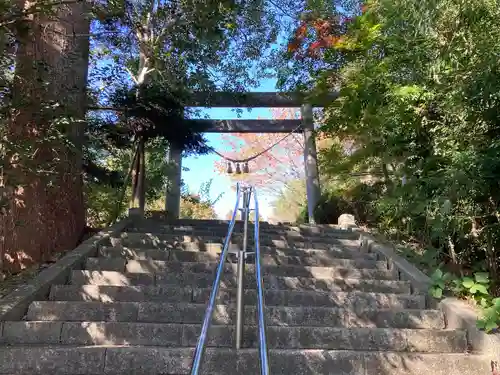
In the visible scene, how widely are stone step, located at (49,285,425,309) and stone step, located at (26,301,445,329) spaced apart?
7.7 inches

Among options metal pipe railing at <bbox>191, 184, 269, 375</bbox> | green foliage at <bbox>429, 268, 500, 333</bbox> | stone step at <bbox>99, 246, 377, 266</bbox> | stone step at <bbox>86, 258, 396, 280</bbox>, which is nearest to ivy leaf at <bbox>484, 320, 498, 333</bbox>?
green foliage at <bbox>429, 268, 500, 333</bbox>

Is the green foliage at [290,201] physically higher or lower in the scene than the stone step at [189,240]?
higher

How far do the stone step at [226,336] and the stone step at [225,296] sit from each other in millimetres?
495

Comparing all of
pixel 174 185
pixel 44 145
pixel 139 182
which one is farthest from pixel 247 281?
pixel 174 185

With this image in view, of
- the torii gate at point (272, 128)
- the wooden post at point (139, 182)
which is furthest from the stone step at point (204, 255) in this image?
the torii gate at point (272, 128)

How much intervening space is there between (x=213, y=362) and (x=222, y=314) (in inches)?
23.7

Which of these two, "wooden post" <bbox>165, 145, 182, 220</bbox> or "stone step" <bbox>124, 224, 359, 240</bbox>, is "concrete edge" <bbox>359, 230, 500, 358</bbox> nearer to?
"stone step" <bbox>124, 224, 359, 240</bbox>

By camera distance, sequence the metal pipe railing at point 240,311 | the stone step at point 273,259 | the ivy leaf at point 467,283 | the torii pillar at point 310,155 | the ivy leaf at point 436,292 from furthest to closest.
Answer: the torii pillar at point 310,155, the stone step at point 273,259, the ivy leaf at point 436,292, the ivy leaf at point 467,283, the metal pipe railing at point 240,311

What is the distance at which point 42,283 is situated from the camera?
3447 millimetres

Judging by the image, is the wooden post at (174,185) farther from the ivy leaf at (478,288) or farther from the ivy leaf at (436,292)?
the ivy leaf at (478,288)

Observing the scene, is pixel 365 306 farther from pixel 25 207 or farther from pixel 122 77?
pixel 122 77

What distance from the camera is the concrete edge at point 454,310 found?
287cm

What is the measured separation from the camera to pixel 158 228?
20.0 ft

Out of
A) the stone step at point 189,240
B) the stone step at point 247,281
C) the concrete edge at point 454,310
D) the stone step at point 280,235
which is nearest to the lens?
the concrete edge at point 454,310
